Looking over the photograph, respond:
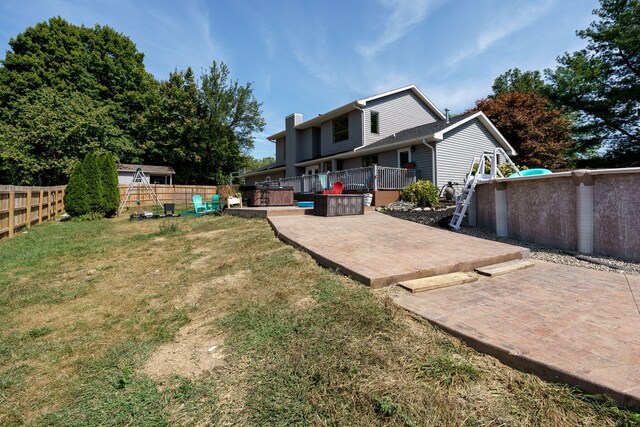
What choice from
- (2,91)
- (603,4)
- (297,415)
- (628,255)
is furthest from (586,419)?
(2,91)

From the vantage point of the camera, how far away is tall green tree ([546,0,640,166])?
17297 millimetres

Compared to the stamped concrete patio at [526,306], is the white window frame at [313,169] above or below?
above

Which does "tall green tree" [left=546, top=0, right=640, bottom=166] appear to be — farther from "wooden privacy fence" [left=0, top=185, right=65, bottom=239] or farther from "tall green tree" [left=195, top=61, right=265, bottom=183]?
"wooden privacy fence" [left=0, top=185, right=65, bottom=239]

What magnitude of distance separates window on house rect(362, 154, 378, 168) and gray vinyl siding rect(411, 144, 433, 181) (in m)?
2.49

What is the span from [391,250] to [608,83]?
2430 cm

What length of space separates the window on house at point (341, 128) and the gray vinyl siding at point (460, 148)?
644cm

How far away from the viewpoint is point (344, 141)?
18.2 meters

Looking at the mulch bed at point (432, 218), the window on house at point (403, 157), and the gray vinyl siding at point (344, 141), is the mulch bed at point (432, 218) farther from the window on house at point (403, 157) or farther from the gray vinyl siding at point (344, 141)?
the gray vinyl siding at point (344, 141)

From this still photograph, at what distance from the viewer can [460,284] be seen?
→ 3.46 m

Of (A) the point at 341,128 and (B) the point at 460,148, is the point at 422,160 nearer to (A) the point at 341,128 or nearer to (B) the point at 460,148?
(B) the point at 460,148

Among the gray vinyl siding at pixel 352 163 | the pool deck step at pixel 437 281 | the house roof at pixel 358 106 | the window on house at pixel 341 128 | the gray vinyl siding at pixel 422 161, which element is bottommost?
the pool deck step at pixel 437 281

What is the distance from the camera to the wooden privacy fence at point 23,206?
823 cm

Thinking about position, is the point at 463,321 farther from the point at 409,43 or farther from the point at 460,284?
the point at 409,43

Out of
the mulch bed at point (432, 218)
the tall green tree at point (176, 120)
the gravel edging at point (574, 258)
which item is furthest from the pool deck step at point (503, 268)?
the tall green tree at point (176, 120)
